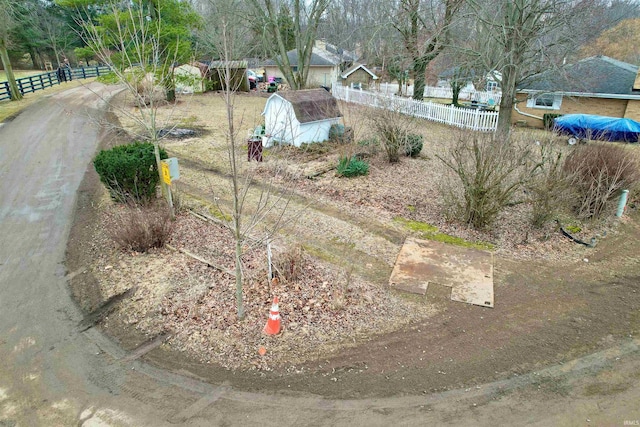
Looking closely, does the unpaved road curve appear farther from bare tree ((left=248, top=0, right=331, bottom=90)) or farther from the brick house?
bare tree ((left=248, top=0, right=331, bottom=90))

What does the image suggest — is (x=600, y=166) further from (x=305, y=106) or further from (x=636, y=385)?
(x=305, y=106)

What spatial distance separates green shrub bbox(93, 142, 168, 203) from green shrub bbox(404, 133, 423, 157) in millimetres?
7933

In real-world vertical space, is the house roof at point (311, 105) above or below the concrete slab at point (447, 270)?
above

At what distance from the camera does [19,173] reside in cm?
1104

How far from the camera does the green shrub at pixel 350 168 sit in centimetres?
1141

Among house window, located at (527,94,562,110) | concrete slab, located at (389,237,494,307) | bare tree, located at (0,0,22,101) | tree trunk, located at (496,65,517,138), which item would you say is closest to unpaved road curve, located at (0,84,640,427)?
concrete slab, located at (389,237,494,307)

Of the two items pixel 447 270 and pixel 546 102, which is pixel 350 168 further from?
pixel 546 102

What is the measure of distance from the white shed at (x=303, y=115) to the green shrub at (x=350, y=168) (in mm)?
2457

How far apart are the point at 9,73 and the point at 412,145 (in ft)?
71.5

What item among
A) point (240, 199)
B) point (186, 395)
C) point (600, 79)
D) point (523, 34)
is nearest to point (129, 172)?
point (240, 199)

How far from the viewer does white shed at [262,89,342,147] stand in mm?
13414

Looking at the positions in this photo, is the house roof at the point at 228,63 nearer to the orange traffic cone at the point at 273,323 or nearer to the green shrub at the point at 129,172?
the green shrub at the point at 129,172

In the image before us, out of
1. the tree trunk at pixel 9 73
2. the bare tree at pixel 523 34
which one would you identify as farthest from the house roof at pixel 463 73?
the tree trunk at pixel 9 73

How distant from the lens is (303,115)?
13531 millimetres
